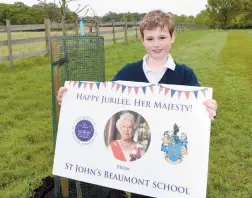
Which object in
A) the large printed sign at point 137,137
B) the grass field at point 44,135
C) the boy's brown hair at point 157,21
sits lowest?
the grass field at point 44,135

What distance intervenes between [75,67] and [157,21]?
2.94 ft

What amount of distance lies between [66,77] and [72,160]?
72 cm

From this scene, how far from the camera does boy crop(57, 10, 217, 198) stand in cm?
212

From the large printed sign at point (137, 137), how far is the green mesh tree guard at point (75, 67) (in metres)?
0.38

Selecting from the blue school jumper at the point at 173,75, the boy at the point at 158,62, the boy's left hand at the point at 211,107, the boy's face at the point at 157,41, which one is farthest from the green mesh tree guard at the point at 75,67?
the boy's left hand at the point at 211,107

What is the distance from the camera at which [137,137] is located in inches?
83.1

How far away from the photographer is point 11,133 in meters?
5.15

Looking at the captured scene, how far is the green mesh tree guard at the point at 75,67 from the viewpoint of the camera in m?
2.57

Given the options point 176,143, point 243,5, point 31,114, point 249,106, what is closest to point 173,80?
point 176,143

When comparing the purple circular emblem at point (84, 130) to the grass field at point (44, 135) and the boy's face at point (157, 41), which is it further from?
the grass field at point (44, 135)

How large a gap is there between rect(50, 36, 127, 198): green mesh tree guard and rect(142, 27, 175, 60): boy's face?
27.0 inches

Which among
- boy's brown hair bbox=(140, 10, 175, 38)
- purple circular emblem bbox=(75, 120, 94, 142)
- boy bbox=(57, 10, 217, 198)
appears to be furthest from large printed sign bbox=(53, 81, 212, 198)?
boy's brown hair bbox=(140, 10, 175, 38)

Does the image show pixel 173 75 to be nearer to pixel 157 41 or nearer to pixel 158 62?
pixel 158 62

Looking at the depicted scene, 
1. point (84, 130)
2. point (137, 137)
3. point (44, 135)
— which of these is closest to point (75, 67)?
point (84, 130)
